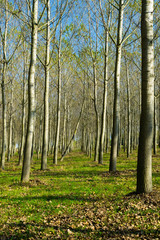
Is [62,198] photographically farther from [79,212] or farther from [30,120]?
[30,120]

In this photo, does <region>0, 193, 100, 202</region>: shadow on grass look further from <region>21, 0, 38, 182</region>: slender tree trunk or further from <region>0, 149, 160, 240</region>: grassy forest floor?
<region>21, 0, 38, 182</region>: slender tree trunk

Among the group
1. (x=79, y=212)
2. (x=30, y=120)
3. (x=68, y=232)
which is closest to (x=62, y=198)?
(x=79, y=212)

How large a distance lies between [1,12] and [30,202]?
1338cm

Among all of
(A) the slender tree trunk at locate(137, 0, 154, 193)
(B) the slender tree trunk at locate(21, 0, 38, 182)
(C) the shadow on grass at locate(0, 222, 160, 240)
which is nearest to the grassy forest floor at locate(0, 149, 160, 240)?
(C) the shadow on grass at locate(0, 222, 160, 240)

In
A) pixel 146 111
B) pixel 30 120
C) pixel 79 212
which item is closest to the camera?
pixel 79 212

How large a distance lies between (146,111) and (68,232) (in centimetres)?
354

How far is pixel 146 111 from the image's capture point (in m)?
5.40

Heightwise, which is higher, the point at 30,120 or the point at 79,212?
the point at 30,120

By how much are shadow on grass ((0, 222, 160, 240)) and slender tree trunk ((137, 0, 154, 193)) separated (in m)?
1.70

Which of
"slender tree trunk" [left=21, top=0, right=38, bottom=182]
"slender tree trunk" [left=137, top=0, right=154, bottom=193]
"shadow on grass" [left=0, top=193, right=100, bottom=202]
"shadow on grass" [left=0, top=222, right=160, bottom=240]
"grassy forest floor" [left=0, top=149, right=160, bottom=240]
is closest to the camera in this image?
"shadow on grass" [left=0, top=222, right=160, bottom=240]

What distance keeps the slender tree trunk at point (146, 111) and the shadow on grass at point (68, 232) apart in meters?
1.70

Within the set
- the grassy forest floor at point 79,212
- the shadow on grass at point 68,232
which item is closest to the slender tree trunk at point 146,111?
the grassy forest floor at point 79,212

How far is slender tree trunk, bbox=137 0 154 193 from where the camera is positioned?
→ 5336 mm

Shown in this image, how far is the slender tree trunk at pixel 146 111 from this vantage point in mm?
5336
